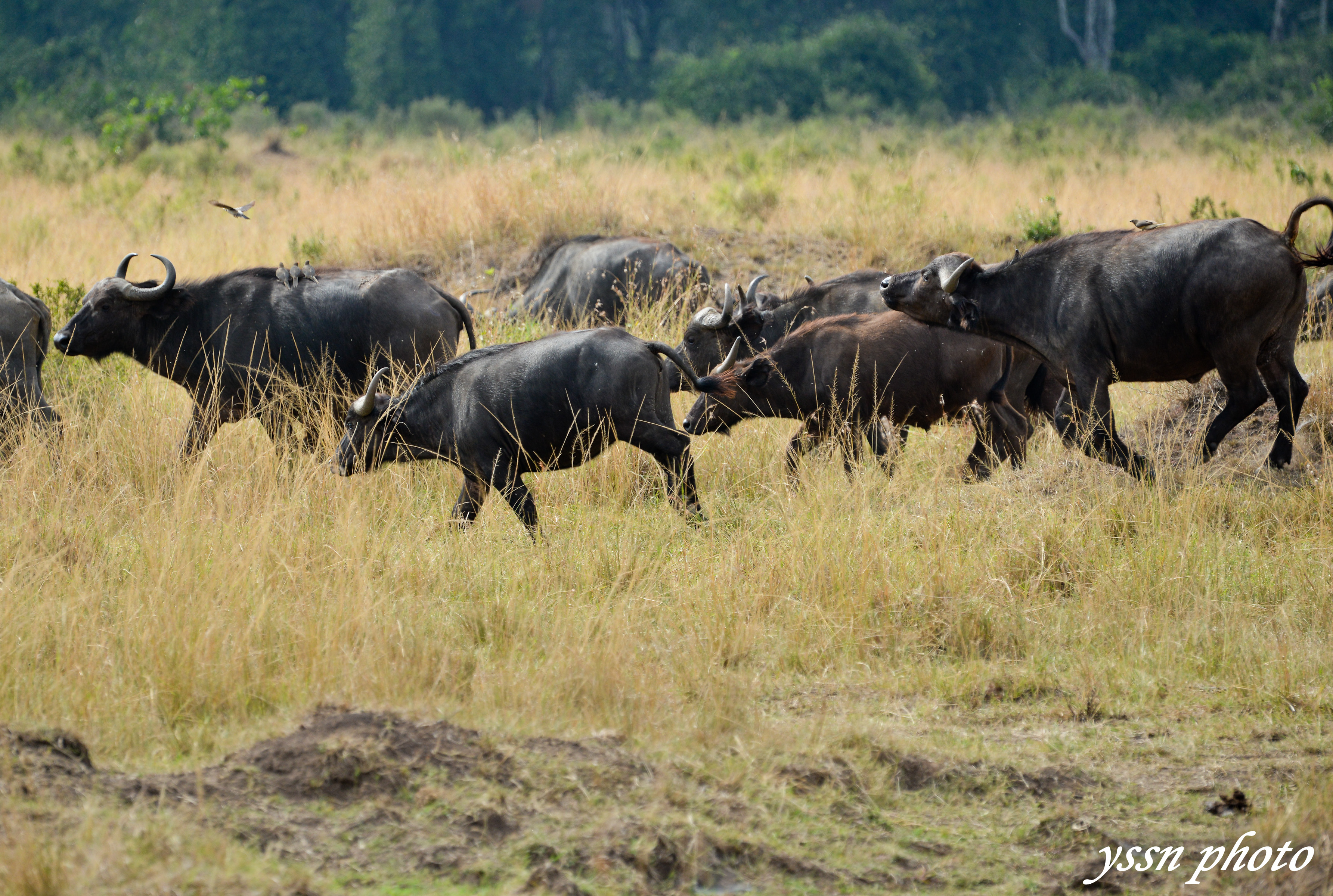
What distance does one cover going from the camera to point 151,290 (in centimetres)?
853

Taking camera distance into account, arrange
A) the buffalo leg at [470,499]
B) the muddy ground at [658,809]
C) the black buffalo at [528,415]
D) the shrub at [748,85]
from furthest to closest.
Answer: the shrub at [748,85] < the buffalo leg at [470,499] < the black buffalo at [528,415] < the muddy ground at [658,809]

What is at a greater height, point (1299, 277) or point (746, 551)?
point (1299, 277)

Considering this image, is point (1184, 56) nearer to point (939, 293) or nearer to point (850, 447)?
point (939, 293)

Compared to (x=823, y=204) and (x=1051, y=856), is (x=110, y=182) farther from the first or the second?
(x=1051, y=856)

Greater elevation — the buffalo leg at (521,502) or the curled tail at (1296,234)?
the curled tail at (1296,234)

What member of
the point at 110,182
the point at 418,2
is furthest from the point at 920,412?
the point at 418,2

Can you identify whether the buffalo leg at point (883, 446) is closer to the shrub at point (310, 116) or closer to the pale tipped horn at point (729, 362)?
the pale tipped horn at point (729, 362)

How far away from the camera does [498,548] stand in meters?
6.62

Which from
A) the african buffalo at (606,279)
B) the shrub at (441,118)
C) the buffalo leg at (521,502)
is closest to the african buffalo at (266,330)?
the buffalo leg at (521,502)

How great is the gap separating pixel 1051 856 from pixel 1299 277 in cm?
479

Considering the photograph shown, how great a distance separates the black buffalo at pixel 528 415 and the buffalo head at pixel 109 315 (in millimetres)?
2159

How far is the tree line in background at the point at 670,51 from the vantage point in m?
38.9

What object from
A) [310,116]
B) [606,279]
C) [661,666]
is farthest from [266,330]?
[310,116]

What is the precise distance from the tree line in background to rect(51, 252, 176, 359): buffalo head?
28938 millimetres
